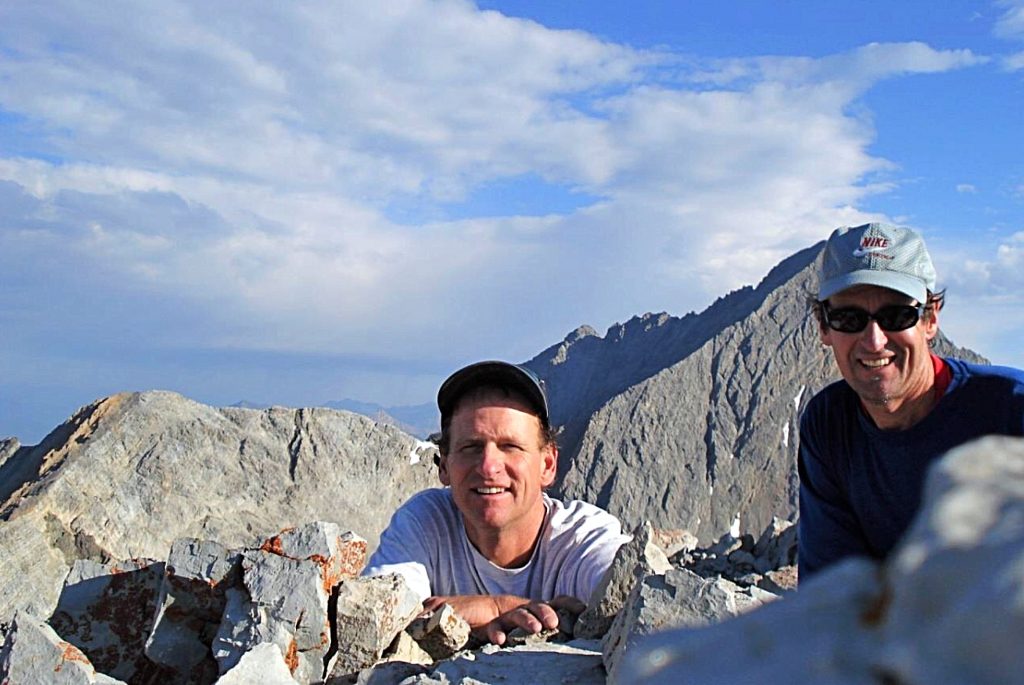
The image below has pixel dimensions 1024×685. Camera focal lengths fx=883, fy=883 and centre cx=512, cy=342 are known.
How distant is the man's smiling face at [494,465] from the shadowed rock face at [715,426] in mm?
19319

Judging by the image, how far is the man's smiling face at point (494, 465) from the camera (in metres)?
3.52

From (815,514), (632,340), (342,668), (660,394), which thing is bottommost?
(342,668)

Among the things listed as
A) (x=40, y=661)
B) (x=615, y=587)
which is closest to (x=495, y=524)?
(x=615, y=587)

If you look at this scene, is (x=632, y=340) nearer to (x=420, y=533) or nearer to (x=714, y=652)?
(x=420, y=533)

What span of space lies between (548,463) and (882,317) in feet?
5.13

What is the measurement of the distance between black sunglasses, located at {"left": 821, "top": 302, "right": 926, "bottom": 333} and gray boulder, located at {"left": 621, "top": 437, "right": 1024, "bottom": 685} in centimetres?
234

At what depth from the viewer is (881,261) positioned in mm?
2857

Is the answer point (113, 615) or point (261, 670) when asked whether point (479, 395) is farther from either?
point (113, 615)

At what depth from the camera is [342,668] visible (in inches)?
123

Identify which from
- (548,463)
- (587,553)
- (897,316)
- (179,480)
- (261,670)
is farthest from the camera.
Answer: (179,480)

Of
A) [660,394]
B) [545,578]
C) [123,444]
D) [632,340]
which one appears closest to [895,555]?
[545,578]

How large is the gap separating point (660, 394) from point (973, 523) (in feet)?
83.1

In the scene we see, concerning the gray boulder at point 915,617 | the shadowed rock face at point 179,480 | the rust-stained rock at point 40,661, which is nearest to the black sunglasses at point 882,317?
the gray boulder at point 915,617

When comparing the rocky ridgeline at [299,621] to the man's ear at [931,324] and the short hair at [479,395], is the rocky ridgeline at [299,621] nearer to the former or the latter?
the short hair at [479,395]
